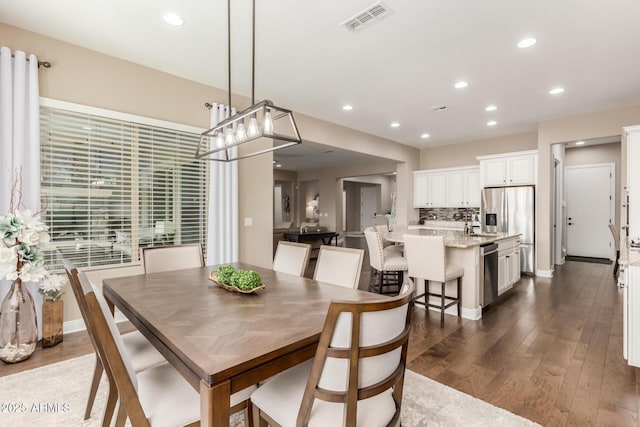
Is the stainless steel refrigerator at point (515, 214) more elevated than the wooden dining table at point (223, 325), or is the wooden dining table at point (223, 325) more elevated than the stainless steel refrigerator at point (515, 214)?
the stainless steel refrigerator at point (515, 214)

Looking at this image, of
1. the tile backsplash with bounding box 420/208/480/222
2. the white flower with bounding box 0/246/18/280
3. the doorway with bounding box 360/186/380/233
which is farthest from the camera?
the doorway with bounding box 360/186/380/233

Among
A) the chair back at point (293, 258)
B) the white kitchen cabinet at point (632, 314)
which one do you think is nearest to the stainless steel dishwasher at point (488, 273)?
the white kitchen cabinet at point (632, 314)

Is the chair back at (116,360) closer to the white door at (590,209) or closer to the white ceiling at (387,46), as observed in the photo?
the white ceiling at (387,46)

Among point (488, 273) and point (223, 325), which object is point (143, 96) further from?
point (488, 273)

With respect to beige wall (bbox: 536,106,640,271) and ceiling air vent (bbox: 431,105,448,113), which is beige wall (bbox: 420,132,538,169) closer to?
beige wall (bbox: 536,106,640,271)

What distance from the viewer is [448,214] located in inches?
305

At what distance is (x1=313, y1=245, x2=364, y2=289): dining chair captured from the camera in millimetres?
2160

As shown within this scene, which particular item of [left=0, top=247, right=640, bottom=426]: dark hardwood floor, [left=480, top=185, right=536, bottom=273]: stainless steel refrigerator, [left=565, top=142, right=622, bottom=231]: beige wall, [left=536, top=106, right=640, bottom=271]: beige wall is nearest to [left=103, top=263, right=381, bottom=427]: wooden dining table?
[left=0, top=247, right=640, bottom=426]: dark hardwood floor

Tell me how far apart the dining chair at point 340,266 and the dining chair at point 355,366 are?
939 mm

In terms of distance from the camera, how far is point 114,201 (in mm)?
3338

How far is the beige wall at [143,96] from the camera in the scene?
9.70ft

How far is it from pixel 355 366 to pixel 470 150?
293 inches

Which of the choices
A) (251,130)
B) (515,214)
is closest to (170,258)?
(251,130)

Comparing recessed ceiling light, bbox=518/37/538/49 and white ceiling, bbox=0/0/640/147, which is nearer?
white ceiling, bbox=0/0/640/147
